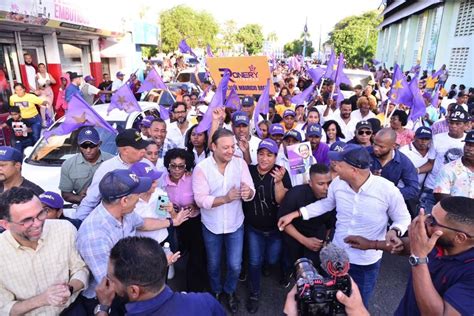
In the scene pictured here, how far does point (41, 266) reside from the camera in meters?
2.18

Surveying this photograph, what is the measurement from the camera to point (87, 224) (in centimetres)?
226

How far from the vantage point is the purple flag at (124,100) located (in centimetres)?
543

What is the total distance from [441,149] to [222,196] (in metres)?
3.08

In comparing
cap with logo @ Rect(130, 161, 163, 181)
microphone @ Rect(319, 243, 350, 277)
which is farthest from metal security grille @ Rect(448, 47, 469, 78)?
microphone @ Rect(319, 243, 350, 277)

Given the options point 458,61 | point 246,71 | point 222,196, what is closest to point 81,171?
point 222,196

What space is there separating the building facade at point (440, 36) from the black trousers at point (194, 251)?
1653 centimetres

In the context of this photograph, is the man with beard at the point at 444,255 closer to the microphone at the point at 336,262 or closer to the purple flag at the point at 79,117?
the microphone at the point at 336,262

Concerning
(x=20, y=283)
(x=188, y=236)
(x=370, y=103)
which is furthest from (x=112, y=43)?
(x=20, y=283)

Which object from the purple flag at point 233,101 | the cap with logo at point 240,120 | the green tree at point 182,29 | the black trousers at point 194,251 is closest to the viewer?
the black trousers at point 194,251

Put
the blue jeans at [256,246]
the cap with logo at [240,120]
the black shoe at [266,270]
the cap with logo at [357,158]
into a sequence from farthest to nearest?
the cap with logo at [240,120] → the black shoe at [266,270] → the blue jeans at [256,246] → the cap with logo at [357,158]

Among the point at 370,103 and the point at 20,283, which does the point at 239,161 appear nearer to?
the point at 20,283

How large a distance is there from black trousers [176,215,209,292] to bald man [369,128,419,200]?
2103 mm

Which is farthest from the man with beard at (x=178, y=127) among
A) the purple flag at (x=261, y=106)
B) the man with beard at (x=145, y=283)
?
the man with beard at (x=145, y=283)

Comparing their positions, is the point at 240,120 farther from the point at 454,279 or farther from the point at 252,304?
the point at 454,279
